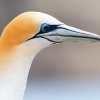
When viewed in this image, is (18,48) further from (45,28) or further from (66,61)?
(66,61)

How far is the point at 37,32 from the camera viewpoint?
1291 millimetres

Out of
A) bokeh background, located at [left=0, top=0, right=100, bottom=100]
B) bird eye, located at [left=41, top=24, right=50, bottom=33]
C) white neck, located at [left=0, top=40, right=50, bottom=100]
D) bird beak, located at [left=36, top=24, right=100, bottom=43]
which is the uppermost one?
bird eye, located at [left=41, top=24, right=50, bottom=33]

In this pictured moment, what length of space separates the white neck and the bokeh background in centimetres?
209

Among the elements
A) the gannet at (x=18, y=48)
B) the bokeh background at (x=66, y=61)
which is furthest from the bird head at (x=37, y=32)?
the bokeh background at (x=66, y=61)

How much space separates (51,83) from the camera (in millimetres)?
3666

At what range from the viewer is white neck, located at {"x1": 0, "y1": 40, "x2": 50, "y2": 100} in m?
1.26

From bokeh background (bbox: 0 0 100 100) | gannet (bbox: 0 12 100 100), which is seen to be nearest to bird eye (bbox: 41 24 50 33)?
gannet (bbox: 0 12 100 100)

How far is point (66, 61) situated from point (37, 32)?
8.32ft

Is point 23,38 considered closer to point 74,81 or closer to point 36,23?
point 36,23

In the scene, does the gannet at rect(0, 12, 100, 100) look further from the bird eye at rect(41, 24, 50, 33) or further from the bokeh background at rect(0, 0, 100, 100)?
the bokeh background at rect(0, 0, 100, 100)

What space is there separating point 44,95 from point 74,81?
380 millimetres

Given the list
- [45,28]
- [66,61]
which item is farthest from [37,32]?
[66,61]

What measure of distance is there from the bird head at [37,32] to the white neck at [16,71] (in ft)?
0.07

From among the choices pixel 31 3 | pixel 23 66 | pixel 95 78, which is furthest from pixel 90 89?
pixel 23 66
